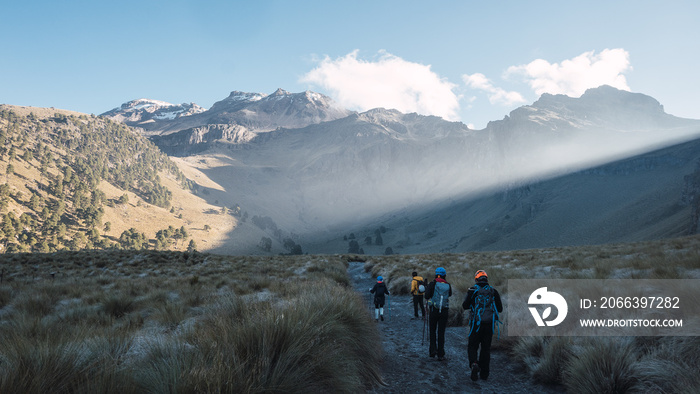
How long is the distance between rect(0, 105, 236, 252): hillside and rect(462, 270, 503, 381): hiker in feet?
383

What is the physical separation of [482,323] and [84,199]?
153040 millimetres

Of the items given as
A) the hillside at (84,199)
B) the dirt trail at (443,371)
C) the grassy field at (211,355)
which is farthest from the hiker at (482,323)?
the hillside at (84,199)

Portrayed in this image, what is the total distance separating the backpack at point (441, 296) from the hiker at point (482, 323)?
3.14ft

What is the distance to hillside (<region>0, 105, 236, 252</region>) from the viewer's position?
313ft

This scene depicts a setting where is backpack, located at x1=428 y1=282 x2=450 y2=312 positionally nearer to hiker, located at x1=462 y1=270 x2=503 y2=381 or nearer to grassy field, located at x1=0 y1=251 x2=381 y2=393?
hiker, located at x1=462 y1=270 x2=503 y2=381

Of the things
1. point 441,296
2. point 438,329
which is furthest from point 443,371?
point 441,296

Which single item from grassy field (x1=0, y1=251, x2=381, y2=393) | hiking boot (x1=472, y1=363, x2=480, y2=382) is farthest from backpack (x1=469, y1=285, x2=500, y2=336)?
grassy field (x1=0, y1=251, x2=381, y2=393)

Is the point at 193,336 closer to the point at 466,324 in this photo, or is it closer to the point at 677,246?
the point at 466,324

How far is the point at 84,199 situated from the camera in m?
117

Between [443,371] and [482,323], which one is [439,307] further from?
[443,371]

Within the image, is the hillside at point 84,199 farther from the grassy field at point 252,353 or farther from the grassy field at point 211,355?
the grassy field at point 211,355

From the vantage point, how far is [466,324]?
10.6 metres

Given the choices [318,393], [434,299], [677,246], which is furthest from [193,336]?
[677,246]

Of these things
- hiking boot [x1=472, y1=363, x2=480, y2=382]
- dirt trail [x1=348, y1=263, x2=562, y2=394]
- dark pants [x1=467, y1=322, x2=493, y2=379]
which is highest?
dark pants [x1=467, y1=322, x2=493, y2=379]
